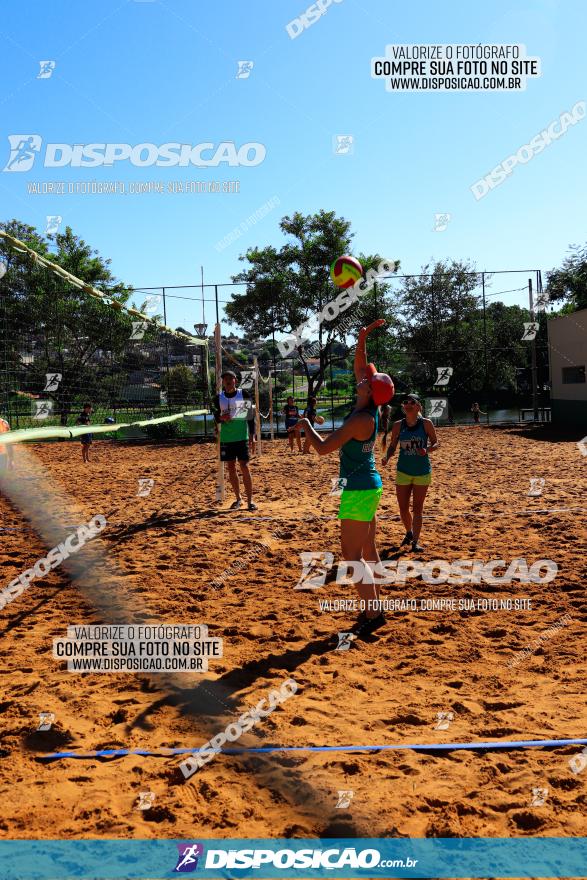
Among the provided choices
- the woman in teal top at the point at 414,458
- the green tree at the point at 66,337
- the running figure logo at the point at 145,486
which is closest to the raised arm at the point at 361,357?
the woman in teal top at the point at 414,458

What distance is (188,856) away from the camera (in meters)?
2.44

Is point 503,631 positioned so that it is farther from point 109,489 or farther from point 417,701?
point 109,489

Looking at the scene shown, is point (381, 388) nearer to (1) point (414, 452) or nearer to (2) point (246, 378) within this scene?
(1) point (414, 452)

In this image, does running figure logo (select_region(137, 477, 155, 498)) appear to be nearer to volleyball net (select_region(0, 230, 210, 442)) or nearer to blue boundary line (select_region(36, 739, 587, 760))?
volleyball net (select_region(0, 230, 210, 442))

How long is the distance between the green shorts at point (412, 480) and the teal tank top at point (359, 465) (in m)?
2.04

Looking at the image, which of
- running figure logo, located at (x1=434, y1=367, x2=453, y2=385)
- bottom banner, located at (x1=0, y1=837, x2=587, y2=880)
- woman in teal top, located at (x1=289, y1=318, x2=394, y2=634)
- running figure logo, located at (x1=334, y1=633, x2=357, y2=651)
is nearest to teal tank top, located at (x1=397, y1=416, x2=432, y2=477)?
woman in teal top, located at (x1=289, y1=318, x2=394, y2=634)

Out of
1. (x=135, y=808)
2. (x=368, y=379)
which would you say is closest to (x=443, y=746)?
(x=135, y=808)

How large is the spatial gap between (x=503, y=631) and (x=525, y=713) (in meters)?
1.21

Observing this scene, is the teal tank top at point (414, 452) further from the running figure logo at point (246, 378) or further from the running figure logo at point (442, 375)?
the running figure logo at point (442, 375)

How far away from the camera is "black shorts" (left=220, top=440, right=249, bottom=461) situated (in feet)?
28.8

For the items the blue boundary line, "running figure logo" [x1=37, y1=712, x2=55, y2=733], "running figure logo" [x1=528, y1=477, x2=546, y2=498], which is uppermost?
"running figure logo" [x1=528, y1=477, x2=546, y2=498]

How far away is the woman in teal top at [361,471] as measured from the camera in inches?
172

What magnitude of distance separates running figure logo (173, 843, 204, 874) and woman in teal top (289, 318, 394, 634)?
7.51 feet

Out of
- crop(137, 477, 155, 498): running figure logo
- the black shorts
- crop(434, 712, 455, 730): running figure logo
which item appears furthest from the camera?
crop(137, 477, 155, 498): running figure logo
